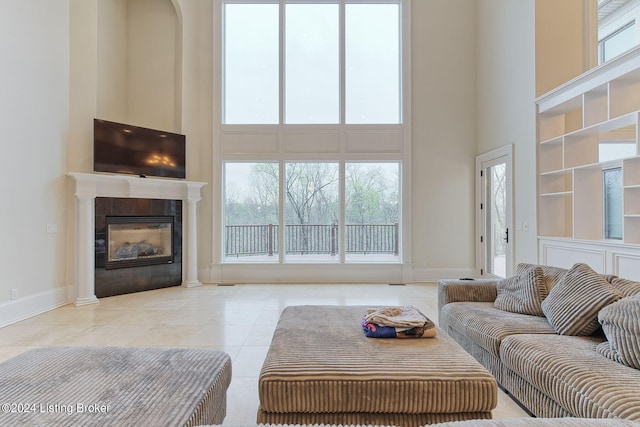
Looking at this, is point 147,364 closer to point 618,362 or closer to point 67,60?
point 618,362

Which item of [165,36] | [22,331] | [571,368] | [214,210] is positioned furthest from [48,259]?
[571,368]

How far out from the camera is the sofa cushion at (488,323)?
238 centimetres

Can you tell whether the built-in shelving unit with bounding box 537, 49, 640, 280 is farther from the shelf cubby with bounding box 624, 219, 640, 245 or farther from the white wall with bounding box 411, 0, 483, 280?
the white wall with bounding box 411, 0, 483, 280

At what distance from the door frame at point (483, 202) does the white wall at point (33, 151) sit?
6.58 meters

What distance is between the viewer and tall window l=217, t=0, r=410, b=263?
6.43 metres

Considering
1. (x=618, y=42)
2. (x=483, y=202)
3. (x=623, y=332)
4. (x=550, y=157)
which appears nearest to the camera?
(x=623, y=332)

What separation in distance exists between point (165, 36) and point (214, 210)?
3294mm

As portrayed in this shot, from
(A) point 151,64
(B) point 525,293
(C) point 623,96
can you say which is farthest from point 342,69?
(B) point 525,293

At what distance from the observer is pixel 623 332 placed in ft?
5.98

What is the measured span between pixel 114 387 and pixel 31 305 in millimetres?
3912

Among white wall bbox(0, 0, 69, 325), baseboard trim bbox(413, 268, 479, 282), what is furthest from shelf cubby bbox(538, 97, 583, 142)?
white wall bbox(0, 0, 69, 325)

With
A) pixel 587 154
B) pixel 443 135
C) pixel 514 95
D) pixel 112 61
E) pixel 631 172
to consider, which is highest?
pixel 112 61

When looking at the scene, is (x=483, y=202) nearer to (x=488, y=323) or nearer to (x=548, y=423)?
(x=488, y=323)

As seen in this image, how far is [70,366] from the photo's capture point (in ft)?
5.63
